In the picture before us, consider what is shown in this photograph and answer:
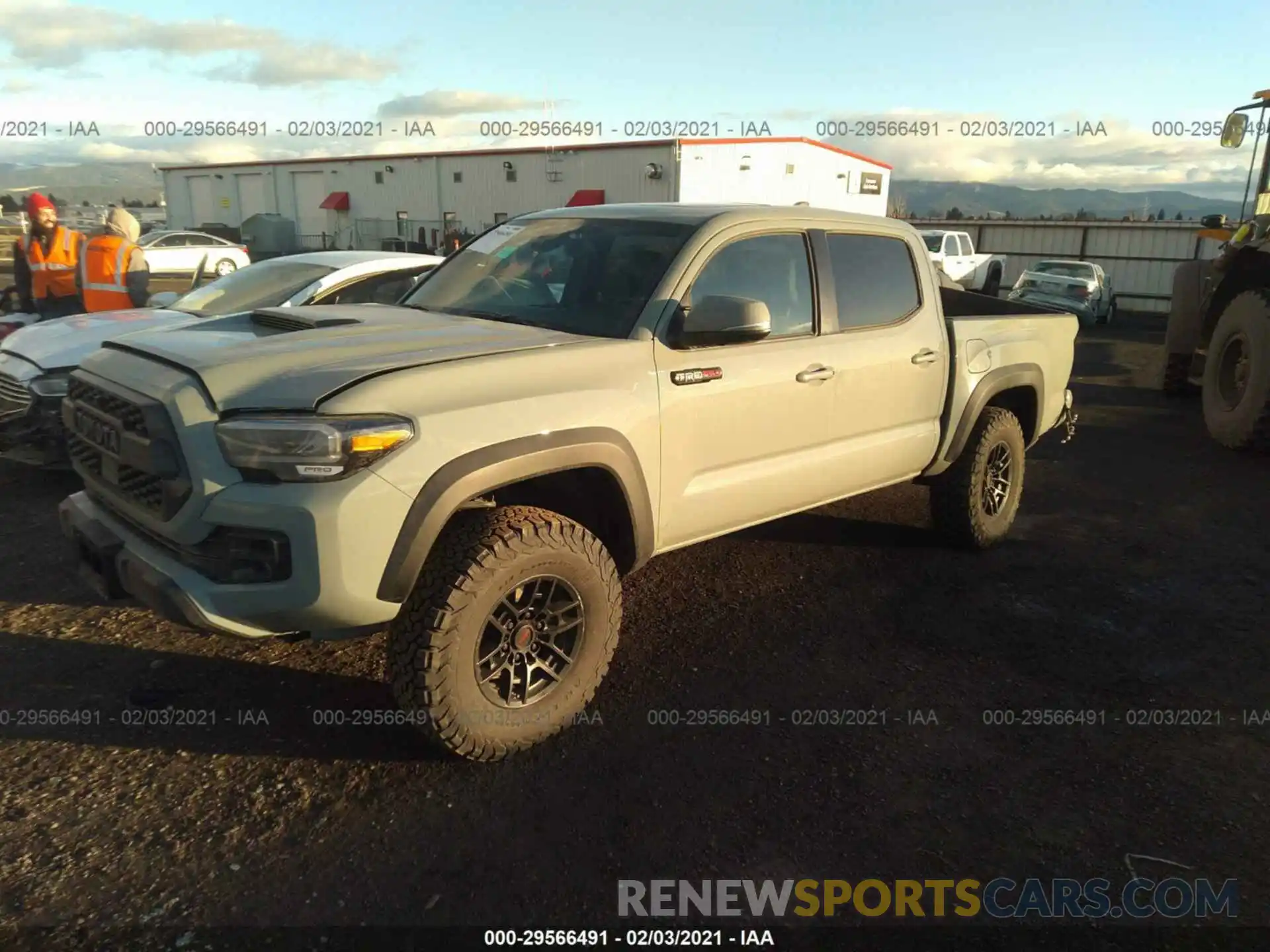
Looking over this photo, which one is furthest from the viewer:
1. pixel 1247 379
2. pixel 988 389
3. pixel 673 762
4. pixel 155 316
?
pixel 1247 379

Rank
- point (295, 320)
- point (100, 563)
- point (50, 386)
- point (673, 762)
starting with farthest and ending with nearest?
point (50, 386) → point (295, 320) → point (673, 762) → point (100, 563)

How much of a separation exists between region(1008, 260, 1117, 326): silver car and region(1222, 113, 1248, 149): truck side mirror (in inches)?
384

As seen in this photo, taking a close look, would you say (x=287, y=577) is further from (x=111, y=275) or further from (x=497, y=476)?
(x=111, y=275)

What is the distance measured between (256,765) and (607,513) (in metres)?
1.53

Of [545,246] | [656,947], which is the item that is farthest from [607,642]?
[545,246]

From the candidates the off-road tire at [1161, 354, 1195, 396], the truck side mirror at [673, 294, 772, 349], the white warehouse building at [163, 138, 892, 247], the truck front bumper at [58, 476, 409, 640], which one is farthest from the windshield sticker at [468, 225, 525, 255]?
the white warehouse building at [163, 138, 892, 247]

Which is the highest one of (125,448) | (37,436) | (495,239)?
(495,239)

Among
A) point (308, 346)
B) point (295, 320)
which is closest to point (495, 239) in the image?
point (295, 320)

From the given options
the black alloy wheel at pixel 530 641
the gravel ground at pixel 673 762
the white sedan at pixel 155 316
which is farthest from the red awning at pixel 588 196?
the black alloy wheel at pixel 530 641

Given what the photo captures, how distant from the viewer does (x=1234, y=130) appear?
343 inches

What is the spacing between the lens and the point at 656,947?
7.70 feet

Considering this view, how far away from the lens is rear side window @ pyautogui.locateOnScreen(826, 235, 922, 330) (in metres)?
4.25

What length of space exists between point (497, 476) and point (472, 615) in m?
0.46

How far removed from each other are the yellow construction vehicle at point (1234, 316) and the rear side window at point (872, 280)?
15.8 feet
